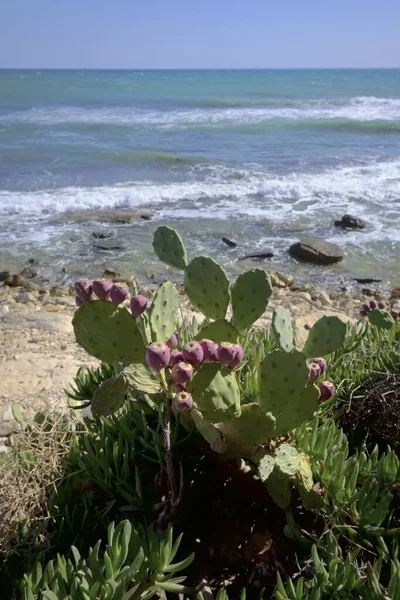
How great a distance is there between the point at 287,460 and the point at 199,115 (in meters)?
28.2

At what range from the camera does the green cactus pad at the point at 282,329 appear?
1877 millimetres

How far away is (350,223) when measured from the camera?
10.2 metres

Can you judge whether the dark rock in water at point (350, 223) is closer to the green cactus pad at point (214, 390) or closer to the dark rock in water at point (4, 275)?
the dark rock in water at point (4, 275)

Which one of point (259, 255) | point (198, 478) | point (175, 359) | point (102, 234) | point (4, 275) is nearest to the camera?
point (175, 359)

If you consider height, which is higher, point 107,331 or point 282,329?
point 107,331

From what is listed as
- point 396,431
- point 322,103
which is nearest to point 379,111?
point 322,103

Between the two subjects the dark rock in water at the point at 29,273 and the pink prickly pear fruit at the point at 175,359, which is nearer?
the pink prickly pear fruit at the point at 175,359

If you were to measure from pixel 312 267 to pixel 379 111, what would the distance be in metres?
26.7

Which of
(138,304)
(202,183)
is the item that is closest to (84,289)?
(138,304)

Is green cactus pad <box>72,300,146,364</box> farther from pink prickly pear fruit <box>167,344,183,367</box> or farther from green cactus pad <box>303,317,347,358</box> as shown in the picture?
green cactus pad <box>303,317,347,358</box>

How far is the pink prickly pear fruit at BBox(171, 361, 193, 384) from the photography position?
1527 mm

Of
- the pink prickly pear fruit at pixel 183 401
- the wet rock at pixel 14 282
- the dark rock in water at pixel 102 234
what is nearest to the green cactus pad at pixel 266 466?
the pink prickly pear fruit at pixel 183 401

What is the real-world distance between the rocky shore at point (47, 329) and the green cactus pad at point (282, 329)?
0.84 m

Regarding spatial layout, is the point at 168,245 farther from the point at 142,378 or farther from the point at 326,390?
the point at 326,390
